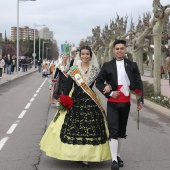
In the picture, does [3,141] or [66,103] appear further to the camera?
[3,141]

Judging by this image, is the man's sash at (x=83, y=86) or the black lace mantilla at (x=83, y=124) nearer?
the black lace mantilla at (x=83, y=124)

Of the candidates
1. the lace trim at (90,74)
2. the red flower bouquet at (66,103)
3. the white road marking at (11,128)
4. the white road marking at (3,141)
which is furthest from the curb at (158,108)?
the red flower bouquet at (66,103)

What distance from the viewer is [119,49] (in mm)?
5273

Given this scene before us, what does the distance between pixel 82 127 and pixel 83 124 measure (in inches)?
1.7

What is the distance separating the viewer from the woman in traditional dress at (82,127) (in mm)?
5219

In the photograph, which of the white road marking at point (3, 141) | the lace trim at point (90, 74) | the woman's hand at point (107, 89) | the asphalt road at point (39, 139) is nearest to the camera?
the woman's hand at point (107, 89)

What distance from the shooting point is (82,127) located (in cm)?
532

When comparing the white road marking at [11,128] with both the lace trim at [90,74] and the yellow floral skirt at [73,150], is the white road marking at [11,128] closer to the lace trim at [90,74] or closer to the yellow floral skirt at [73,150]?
the yellow floral skirt at [73,150]

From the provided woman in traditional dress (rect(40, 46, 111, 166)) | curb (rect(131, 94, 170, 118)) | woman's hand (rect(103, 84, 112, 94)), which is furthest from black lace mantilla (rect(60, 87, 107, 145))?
curb (rect(131, 94, 170, 118))

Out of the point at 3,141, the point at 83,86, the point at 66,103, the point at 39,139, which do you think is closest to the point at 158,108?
the point at 39,139

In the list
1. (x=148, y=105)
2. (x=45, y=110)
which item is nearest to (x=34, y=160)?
(x=45, y=110)

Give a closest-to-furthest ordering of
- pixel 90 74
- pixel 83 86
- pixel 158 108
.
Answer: pixel 83 86 < pixel 90 74 < pixel 158 108

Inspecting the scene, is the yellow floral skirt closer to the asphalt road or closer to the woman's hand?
the asphalt road

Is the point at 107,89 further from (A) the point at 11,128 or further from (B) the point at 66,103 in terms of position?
(A) the point at 11,128
